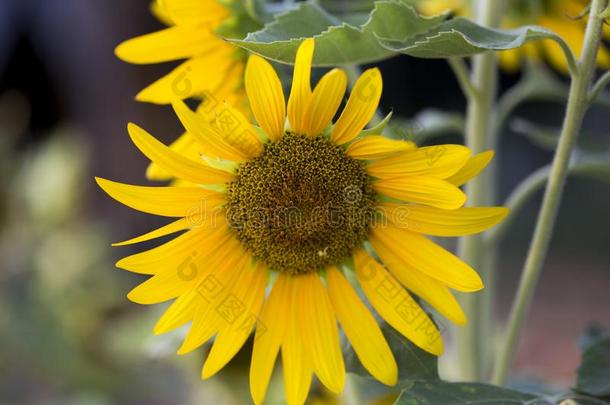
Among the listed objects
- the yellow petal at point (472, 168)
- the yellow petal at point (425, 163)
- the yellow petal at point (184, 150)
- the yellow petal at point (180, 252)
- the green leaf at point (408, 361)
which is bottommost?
the green leaf at point (408, 361)

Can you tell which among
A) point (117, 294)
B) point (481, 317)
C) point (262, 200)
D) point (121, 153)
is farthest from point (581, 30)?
point (121, 153)

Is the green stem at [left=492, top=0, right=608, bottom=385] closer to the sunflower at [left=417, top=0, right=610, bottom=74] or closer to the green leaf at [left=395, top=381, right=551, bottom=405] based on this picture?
the green leaf at [left=395, top=381, right=551, bottom=405]

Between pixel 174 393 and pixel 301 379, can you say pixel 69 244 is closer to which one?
pixel 174 393

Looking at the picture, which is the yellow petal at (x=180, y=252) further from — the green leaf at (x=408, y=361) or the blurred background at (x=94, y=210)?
the blurred background at (x=94, y=210)

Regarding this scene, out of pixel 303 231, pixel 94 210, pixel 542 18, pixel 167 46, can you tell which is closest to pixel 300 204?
pixel 303 231

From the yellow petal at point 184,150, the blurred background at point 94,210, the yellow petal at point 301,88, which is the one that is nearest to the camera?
the yellow petal at point 301,88

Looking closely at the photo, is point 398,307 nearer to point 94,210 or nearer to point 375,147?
point 375,147

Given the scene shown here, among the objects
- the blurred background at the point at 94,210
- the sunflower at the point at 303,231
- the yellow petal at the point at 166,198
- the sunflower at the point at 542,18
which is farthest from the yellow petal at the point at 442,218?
the blurred background at the point at 94,210
